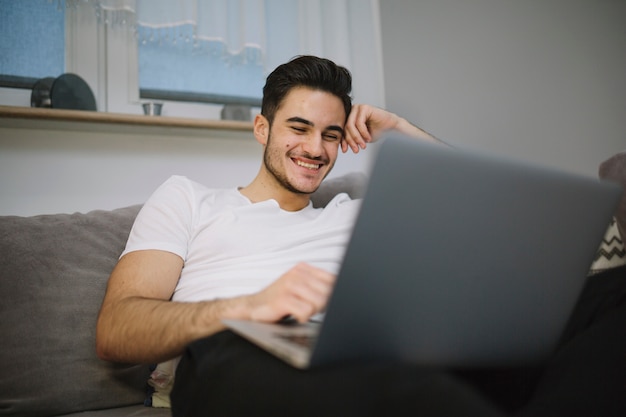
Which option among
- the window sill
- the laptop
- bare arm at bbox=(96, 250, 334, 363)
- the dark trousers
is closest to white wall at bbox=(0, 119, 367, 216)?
the window sill

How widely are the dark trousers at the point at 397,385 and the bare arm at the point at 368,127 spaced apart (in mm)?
812

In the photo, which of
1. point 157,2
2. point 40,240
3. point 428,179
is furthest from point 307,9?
point 428,179

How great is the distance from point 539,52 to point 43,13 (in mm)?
2235

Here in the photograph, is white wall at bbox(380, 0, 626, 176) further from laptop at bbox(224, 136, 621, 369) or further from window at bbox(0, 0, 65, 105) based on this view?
laptop at bbox(224, 136, 621, 369)

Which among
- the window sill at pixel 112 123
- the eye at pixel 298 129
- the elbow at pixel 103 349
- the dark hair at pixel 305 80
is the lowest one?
the elbow at pixel 103 349

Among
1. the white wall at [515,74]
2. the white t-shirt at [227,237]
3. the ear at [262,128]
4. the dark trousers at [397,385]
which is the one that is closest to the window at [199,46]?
the white wall at [515,74]

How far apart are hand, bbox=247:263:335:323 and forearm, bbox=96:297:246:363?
0.08 m

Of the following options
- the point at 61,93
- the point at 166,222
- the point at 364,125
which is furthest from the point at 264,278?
the point at 61,93

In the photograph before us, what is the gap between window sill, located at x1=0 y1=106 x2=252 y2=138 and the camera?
4.91ft

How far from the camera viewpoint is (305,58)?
4.81ft

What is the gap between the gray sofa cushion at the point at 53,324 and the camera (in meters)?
1.01

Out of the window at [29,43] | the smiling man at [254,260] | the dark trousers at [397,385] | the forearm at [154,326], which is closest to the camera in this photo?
the dark trousers at [397,385]

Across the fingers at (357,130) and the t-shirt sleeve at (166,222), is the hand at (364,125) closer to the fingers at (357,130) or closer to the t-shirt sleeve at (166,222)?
the fingers at (357,130)

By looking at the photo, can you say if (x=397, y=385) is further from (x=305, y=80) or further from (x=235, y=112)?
(x=235, y=112)
